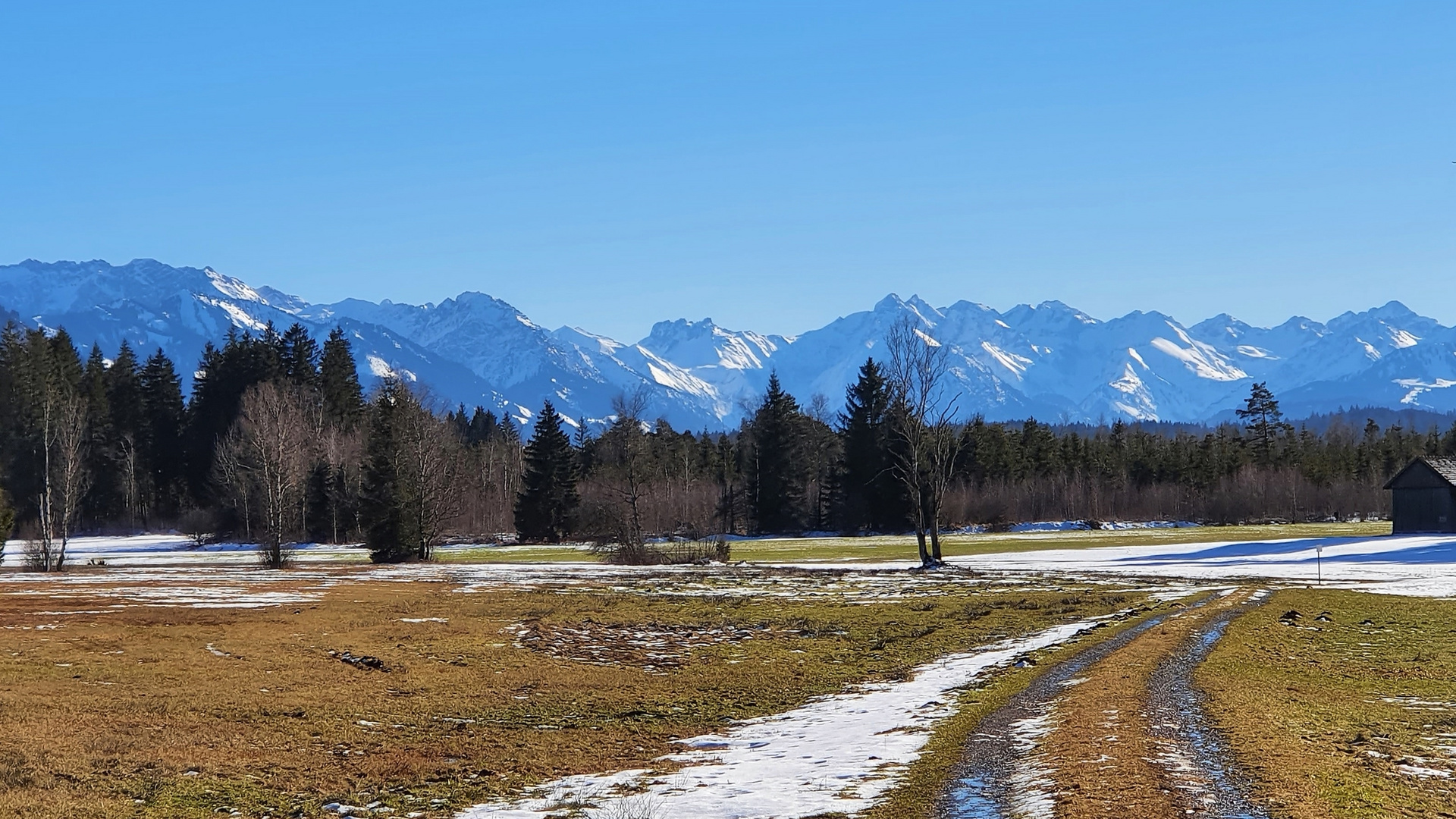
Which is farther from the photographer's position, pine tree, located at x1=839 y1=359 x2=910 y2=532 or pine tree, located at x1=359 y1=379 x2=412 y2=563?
pine tree, located at x1=839 y1=359 x2=910 y2=532

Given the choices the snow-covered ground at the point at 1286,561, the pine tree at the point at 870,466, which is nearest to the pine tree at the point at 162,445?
the pine tree at the point at 870,466

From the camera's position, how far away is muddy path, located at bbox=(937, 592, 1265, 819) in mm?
10492

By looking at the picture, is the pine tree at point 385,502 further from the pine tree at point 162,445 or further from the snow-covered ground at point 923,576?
the pine tree at point 162,445

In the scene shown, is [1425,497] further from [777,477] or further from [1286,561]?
[777,477]

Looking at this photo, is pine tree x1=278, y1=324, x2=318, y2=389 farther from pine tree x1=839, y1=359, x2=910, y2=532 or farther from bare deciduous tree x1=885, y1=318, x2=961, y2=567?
bare deciduous tree x1=885, y1=318, x2=961, y2=567

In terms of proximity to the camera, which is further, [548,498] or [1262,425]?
→ [1262,425]

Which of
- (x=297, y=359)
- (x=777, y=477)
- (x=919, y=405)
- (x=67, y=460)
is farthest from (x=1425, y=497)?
(x=297, y=359)

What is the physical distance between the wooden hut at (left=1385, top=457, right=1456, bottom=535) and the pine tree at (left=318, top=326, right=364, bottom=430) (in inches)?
3646

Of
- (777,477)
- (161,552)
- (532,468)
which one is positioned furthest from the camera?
(777,477)

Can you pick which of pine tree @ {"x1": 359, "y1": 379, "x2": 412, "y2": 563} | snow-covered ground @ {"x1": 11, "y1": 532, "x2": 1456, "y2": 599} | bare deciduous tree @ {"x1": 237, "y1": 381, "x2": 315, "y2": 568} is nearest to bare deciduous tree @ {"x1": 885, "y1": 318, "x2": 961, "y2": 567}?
snow-covered ground @ {"x1": 11, "y1": 532, "x2": 1456, "y2": 599}

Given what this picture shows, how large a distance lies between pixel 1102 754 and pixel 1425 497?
88471 millimetres

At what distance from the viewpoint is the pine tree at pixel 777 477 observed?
112m

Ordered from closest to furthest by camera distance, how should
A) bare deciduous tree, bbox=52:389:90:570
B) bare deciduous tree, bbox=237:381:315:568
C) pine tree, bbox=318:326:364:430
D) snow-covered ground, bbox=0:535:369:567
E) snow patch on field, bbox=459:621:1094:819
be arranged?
snow patch on field, bbox=459:621:1094:819
bare deciduous tree, bbox=52:389:90:570
bare deciduous tree, bbox=237:381:315:568
snow-covered ground, bbox=0:535:369:567
pine tree, bbox=318:326:364:430

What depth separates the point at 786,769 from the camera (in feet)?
45.0
